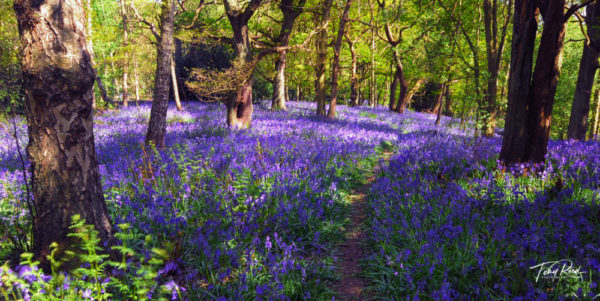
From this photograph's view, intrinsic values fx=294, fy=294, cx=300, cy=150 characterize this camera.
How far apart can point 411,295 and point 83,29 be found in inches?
167

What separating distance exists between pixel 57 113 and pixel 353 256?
150 inches

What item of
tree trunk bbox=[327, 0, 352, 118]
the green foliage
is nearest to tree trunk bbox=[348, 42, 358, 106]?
tree trunk bbox=[327, 0, 352, 118]

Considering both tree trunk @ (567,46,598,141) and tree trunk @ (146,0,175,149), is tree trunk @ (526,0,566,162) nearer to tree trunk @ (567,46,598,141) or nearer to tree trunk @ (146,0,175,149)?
tree trunk @ (567,46,598,141)

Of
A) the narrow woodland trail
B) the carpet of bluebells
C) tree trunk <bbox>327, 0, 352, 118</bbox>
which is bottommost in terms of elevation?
the narrow woodland trail

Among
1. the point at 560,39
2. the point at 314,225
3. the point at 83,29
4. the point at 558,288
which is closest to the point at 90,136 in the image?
the point at 83,29

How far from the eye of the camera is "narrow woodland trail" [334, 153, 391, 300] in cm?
343

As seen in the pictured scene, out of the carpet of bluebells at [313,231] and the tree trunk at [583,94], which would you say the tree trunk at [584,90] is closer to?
the tree trunk at [583,94]

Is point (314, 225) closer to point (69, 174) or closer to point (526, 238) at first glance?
point (526, 238)

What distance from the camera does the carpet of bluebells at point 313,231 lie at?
271 centimetres

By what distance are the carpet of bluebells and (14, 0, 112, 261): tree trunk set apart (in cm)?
29

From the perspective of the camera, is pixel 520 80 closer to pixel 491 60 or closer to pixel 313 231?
pixel 313 231

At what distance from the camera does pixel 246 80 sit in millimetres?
10258

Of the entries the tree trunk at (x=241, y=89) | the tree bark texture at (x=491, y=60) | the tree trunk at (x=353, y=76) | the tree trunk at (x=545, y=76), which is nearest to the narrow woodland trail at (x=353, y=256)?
the tree trunk at (x=545, y=76)

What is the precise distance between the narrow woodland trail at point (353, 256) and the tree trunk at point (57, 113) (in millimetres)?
2862
